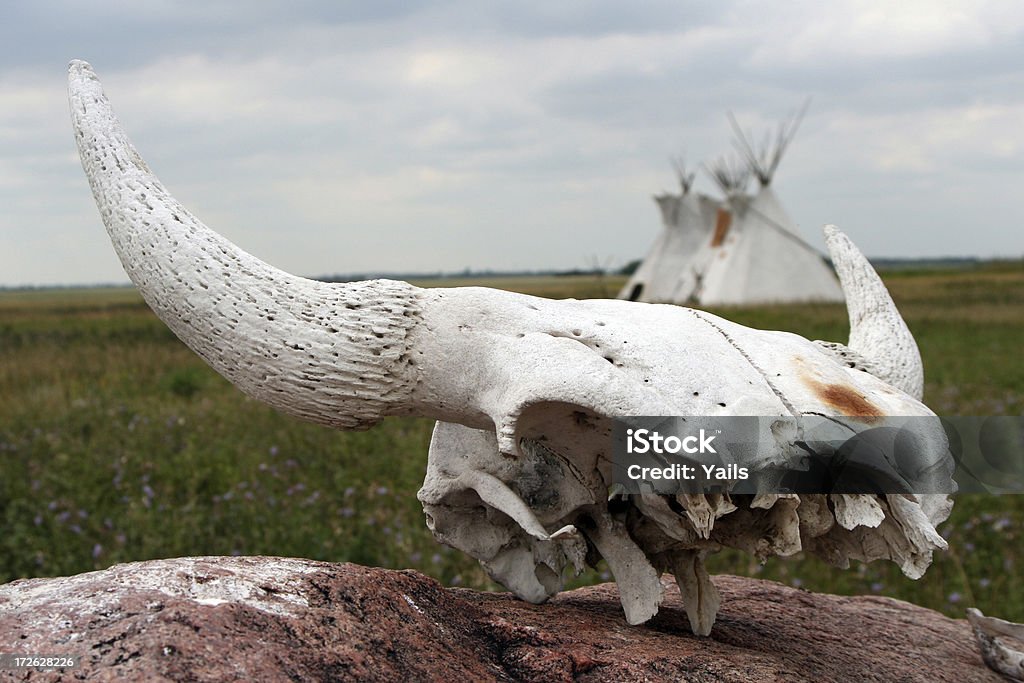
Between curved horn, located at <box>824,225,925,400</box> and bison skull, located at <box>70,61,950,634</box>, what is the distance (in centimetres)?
31

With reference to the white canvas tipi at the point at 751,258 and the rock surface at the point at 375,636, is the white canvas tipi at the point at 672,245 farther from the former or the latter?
the rock surface at the point at 375,636

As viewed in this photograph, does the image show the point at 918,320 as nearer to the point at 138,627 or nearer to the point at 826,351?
the point at 826,351

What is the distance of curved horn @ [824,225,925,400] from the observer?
128 inches

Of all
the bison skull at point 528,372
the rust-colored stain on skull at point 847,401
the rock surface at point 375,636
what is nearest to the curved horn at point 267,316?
the bison skull at point 528,372

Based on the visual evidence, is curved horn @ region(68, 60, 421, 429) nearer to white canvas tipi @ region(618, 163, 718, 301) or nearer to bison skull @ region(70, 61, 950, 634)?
bison skull @ region(70, 61, 950, 634)

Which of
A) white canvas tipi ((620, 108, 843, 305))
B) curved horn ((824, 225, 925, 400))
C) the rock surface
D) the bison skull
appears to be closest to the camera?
the rock surface

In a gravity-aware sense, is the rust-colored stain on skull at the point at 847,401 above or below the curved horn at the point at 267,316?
below

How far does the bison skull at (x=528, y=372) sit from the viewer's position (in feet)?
8.41

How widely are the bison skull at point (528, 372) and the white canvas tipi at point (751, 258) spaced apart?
20.6m

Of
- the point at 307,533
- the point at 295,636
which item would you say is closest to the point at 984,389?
the point at 307,533

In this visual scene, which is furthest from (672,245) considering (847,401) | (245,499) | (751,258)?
(847,401)

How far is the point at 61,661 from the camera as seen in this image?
2.10m

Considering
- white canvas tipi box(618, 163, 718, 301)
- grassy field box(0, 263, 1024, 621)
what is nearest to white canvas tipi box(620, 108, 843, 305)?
white canvas tipi box(618, 163, 718, 301)

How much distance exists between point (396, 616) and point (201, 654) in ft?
1.94
